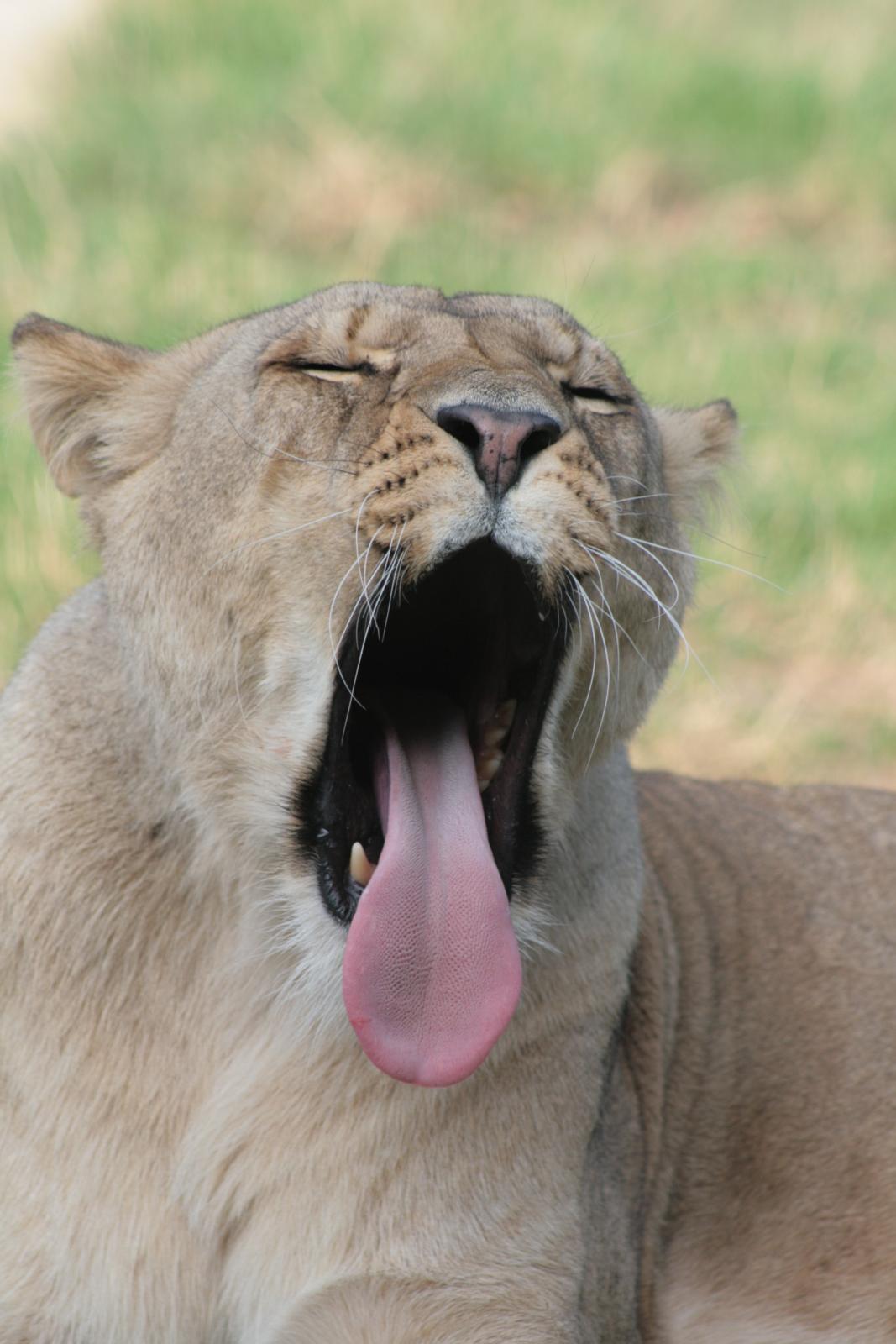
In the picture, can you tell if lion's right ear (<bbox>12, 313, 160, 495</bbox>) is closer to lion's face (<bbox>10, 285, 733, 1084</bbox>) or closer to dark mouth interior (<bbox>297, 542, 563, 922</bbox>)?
lion's face (<bbox>10, 285, 733, 1084</bbox>)

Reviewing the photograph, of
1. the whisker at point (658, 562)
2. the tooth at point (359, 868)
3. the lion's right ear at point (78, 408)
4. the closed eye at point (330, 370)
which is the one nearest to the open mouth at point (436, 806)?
the tooth at point (359, 868)

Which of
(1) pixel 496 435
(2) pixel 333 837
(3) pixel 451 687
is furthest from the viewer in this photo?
(3) pixel 451 687

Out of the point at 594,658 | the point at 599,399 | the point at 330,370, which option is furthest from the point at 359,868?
the point at 599,399

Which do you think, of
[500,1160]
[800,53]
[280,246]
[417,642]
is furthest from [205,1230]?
[800,53]

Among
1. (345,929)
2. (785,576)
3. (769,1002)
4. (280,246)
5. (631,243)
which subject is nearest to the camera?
(345,929)

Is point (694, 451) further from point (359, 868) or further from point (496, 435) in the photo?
point (359, 868)

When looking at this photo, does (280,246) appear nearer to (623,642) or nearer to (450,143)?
(450,143)

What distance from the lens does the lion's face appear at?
2.44m

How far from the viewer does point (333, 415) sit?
2629 mm

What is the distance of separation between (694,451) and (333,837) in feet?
3.53

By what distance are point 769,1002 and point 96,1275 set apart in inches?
55.9

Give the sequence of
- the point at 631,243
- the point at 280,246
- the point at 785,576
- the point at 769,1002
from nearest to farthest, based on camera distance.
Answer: the point at 769,1002 → the point at 785,576 → the point at 280,246 → the point at 631,243

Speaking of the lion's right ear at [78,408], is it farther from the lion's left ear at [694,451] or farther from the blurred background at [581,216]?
the blurred background at [581,216]

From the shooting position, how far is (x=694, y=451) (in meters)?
3.29
